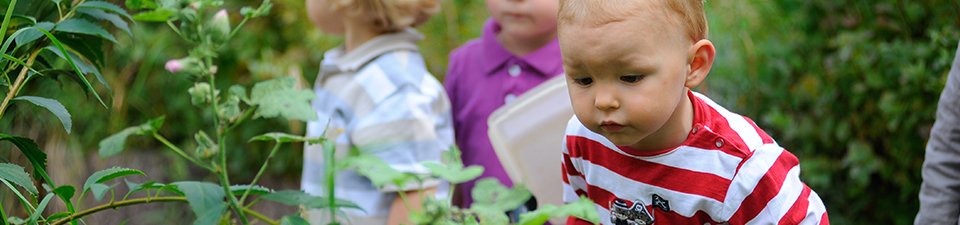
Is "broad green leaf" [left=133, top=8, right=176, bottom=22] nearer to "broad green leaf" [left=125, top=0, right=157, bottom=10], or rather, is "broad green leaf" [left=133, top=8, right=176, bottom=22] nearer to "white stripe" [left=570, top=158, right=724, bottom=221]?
"broad green leaf" [left=125, top=0, right=157, bottom=10]

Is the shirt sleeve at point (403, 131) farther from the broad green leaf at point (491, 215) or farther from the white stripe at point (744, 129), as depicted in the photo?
the broad green leaf at point (491, 215)

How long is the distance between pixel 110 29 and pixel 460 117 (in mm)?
994

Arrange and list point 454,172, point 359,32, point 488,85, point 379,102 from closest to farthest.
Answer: point 454,172
point 379,102
point 359,32
point 488,85

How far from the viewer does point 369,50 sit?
2725 mm

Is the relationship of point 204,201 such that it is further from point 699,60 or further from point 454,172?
point 699,60

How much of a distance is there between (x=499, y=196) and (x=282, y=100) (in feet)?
1.73

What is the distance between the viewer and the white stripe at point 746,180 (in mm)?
1716

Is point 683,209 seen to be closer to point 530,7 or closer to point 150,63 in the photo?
point 530,7

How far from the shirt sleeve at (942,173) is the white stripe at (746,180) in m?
0.72

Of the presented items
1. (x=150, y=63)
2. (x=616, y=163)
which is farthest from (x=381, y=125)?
(x=150, y=63)

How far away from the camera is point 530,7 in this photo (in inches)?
105

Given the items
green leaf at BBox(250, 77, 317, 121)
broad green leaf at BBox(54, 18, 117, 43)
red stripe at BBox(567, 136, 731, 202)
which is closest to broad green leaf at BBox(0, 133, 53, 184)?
broad green leaf at BBox(54, 18, 117, 43)

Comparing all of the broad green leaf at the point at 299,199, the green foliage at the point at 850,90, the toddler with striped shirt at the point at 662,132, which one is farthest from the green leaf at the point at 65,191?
the green foliage at the point at 850,90

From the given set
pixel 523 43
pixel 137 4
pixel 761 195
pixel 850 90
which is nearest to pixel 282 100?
pixel 137 4
